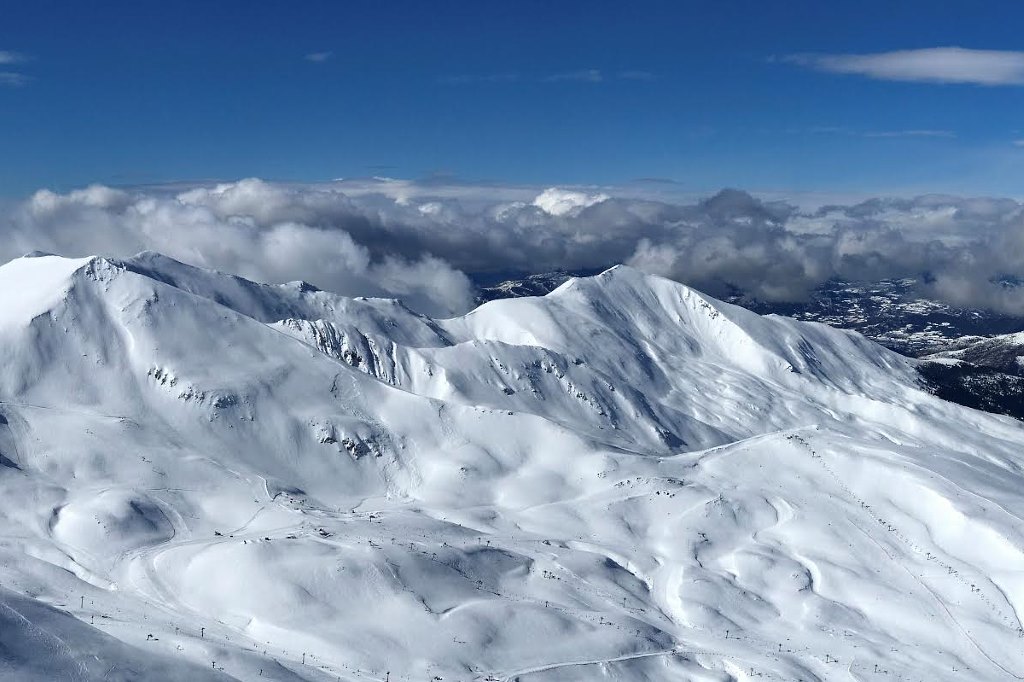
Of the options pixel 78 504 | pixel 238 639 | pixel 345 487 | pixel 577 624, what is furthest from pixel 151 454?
pixel 577 624

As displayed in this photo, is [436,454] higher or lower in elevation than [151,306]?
lower

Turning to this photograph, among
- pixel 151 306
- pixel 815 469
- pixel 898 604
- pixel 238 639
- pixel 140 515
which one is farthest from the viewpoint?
pixel 151 306

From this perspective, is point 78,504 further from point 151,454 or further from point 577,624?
point 577,624

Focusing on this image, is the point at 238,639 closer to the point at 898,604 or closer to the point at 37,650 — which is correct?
the point at 37,650

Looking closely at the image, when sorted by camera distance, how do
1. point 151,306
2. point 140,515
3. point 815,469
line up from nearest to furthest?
point 140,515 → point 815,469 → point 151,306

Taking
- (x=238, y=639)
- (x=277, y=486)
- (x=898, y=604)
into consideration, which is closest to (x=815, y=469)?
(x=898, y=604)

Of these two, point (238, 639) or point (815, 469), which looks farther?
point (815, 469)

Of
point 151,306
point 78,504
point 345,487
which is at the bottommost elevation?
point 345,487
